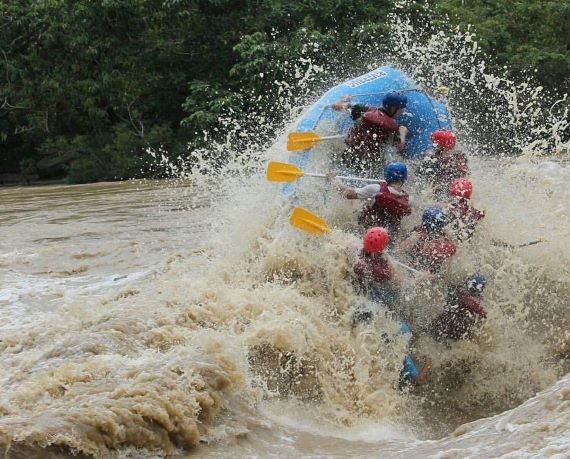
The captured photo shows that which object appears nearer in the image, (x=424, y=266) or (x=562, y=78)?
(x=424, y=266)

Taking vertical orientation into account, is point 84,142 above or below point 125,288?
below

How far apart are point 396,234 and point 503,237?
0.89 meters

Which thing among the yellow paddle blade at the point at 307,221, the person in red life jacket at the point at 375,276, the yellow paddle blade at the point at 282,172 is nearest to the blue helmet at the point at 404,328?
the person in red life jacket at the point at 375,276

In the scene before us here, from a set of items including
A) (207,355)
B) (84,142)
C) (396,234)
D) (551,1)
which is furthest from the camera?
(551,1)

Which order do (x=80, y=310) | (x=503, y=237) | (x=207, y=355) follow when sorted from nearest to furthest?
(x=207, y=355) → (x=80, y=310) → (x=503, y=237)

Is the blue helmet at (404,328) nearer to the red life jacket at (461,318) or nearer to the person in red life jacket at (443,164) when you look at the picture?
the red life jacket at (461,318)

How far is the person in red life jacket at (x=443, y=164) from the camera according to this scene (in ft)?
19.5

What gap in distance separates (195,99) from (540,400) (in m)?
13.4

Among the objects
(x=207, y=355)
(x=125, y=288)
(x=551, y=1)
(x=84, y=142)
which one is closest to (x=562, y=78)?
(x=551, y=1)

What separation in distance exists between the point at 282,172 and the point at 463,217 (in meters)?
1.36

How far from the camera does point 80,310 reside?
5.05 meters

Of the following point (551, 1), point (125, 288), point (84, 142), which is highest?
point (551, 1)

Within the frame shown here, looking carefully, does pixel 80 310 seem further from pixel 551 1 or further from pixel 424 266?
pixel 551 1

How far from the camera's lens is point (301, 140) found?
20.6 ft
